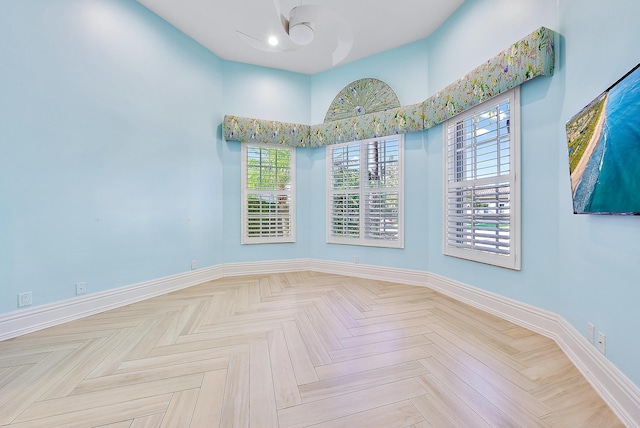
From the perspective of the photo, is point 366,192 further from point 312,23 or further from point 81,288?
point 81,288

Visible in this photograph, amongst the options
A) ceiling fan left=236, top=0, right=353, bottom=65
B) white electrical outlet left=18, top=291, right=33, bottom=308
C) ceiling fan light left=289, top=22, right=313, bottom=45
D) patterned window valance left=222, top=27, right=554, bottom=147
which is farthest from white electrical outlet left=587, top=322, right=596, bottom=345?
white electrical outlet left=18, top=291, right=33, bottom=308

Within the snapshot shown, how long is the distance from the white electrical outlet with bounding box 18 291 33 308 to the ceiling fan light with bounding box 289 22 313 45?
3.33 m

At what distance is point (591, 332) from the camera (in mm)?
1633

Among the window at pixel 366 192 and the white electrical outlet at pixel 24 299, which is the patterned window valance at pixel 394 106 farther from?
the white electrical outlet at pixel 24 299

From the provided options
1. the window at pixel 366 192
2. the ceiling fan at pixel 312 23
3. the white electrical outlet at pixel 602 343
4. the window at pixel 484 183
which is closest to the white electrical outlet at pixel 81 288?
the window at pixel 366 192

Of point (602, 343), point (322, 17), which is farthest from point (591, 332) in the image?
point (322, 17)

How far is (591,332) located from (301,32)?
3.17m

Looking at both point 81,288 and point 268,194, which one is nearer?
point 81,288

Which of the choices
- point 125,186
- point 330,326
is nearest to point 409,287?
point 330,326

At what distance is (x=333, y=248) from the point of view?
425cm

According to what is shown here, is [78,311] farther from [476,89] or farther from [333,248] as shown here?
[476,89]

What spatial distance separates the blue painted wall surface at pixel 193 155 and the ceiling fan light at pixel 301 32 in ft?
6.15

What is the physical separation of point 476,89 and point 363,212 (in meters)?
2.11

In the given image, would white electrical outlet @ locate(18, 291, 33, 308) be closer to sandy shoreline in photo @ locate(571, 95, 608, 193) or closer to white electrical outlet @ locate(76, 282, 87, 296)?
white electrical outlet @ locate(76, 282, 87, 296)
